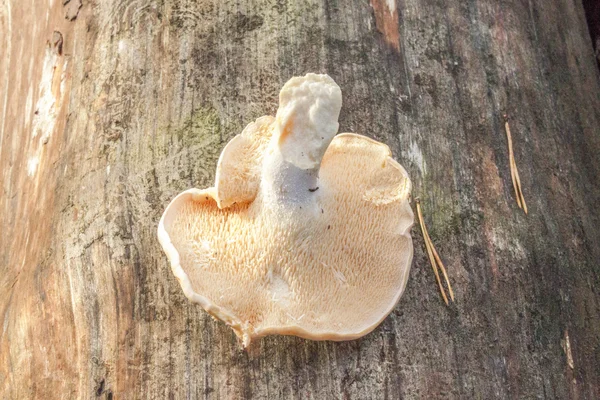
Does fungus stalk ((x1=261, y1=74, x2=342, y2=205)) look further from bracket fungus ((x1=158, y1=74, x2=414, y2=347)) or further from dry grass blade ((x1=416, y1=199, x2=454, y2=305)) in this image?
dry grass blade ((x1=416, y1=199, x2=454, y2=305))

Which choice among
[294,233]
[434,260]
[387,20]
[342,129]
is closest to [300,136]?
[294,233]

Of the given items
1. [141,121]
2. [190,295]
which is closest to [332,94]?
[190,295]

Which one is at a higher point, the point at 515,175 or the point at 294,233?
the point at 294,233

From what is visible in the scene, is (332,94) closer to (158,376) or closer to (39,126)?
(158,376)

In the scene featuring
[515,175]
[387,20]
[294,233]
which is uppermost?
[387,20]

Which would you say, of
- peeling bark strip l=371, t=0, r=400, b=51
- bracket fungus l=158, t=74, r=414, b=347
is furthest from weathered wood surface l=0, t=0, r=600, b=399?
bracket fungus l=158, t=74, r=414, b=347

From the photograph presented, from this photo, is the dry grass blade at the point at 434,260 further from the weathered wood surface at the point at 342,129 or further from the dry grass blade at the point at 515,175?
the dry grass blade at the point at 515,175

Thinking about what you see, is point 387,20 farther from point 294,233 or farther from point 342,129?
point 294,233
